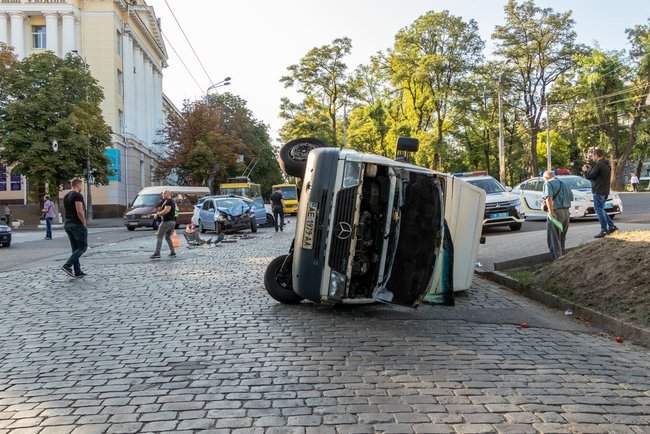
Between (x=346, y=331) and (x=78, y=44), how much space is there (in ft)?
161

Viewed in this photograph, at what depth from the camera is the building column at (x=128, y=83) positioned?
52375 millimetres

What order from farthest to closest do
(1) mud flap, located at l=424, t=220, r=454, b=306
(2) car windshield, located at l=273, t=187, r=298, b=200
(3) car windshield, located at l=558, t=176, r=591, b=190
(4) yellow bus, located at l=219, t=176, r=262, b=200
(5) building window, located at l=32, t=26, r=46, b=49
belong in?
(5) building window, located at l=32, t=26, r=46, b=49 → (2) car windshield, located at l=273, t=187, r=298, b=200 → (4) yellow bus, located at l=219, t=176, r=262, b=200 → (3) car windshield, located at l=558, t=176, r=591, b=190 → (1) mud flap, located at l=424, t=220, r=454, b=306

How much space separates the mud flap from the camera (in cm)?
734

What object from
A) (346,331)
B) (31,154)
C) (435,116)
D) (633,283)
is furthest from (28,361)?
(435,116)

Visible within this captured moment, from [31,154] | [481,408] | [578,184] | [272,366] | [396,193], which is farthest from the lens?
[31,154]

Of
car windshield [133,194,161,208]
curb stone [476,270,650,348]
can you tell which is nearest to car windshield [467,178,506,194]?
curb stone [476,270,650,348]

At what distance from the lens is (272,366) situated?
5.03m

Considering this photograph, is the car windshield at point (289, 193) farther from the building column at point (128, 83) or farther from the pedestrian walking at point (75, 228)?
the pedestrian walking at point (75, 228)

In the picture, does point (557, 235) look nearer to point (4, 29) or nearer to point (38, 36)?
point (38, 36)

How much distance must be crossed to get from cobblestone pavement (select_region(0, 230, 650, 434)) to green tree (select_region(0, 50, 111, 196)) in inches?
1206

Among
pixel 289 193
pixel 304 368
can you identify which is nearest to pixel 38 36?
pixel 289 193

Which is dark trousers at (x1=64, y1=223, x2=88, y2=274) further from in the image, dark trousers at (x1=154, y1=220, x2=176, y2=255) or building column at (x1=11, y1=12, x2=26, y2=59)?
building column at (x1=11, y1=12, x2=26, y2=59)

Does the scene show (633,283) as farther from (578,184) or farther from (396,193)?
(578,184)

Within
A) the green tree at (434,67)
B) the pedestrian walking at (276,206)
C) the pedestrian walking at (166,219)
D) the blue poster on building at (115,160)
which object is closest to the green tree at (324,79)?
the green tree at (434,67)
